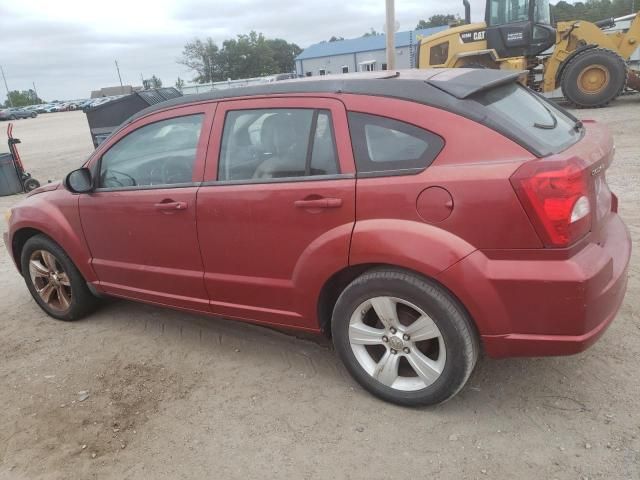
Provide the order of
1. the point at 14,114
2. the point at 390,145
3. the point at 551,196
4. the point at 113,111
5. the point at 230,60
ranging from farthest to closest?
the point at 230,60 < the point at 14,114 < the point at 113,111 < the point at 390,145 < the point at 551,196

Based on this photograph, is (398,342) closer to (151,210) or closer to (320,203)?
(320,203)

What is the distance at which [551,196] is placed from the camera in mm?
2271

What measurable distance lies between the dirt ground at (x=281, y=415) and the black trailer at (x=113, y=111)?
7.54 metres

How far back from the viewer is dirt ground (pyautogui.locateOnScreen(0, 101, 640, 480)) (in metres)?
2.48

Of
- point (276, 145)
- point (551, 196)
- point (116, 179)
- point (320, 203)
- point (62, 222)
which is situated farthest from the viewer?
point (62, 222)

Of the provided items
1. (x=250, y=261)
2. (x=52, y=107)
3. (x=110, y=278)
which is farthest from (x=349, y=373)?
(x=52, y=107)

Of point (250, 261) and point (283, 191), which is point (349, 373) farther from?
point (283, 191)

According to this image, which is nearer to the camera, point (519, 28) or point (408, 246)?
point (408, 246)

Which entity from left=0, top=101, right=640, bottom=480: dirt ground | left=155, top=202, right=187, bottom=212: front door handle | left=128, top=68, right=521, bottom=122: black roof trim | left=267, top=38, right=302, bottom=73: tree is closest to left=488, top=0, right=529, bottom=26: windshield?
left=0, top=101, right=640, bottom=480: dirt ground

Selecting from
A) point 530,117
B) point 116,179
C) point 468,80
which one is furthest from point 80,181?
point 530,117

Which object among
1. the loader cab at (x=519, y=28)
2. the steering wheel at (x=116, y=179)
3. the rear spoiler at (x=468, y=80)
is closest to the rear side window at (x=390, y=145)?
the rear spoiler at (x=468, y=80)

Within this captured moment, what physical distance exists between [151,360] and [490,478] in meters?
2.28

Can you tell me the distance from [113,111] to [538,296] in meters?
10.3

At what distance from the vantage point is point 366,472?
2.44 meters
